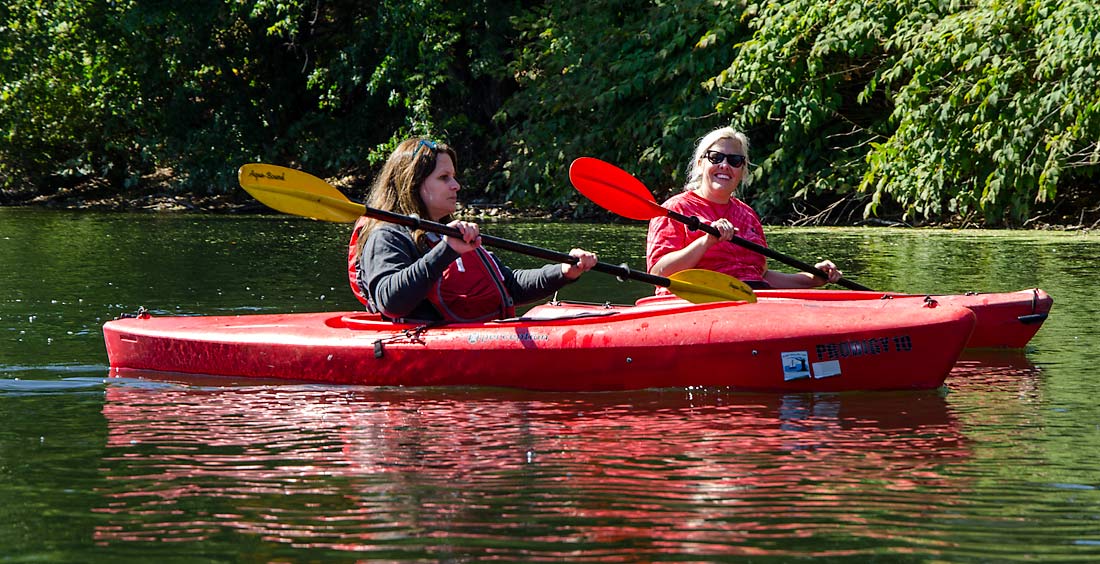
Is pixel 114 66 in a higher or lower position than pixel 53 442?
higher

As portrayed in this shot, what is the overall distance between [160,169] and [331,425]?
20.9 meters

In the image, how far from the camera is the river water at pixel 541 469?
3.12 m

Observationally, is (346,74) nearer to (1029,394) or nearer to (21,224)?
(21,224)

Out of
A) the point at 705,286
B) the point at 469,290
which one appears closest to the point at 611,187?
the point at 705,286

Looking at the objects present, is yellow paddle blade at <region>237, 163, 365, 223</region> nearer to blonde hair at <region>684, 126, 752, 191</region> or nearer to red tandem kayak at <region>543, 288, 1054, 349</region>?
red tandem kayak at <region>543, 288, 1054, 349</region>

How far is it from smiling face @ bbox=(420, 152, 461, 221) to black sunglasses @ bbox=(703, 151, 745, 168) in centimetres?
116

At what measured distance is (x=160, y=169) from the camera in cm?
2461

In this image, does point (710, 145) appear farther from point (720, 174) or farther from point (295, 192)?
point (295, 192)

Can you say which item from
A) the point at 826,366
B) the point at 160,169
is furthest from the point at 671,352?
the point at 160,169

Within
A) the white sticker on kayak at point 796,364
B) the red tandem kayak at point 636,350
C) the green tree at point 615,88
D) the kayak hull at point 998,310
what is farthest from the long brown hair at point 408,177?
the green tree at point 615,88

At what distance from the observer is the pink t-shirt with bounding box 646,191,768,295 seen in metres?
5.99

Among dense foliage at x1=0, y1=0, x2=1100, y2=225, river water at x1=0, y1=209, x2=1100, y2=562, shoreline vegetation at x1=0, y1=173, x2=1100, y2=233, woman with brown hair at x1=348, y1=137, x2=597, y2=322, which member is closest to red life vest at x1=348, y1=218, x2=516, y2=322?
woman with brown hair at x1=348, y1=137, x2=597, y2=322

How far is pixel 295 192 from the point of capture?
5.75 m

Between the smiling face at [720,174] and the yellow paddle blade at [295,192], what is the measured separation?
150 cm
